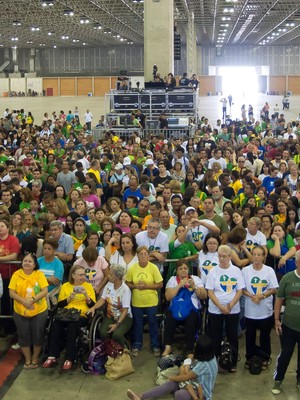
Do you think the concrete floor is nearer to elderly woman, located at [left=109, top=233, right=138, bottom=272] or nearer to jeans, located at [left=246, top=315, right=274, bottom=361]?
jeans, located at [left=246, top=315, right=274, bottom=361]

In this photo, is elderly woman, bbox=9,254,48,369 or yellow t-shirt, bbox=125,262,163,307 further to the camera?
yellow t-shirt, bbox=125,262,163,307

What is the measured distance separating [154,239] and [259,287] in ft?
5.30

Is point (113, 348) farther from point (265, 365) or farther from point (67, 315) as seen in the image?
point (265, 365)

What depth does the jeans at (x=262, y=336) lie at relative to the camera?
6664mm

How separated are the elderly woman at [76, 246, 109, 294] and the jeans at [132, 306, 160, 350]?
536 millimetres

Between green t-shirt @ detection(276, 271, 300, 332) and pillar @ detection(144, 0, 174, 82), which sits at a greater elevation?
pillar @ detection(144, 0, 174, 82)

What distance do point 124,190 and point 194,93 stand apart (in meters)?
12.6

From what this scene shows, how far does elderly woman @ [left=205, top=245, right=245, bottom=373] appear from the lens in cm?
665

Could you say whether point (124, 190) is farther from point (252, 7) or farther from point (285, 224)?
point (252, 7)

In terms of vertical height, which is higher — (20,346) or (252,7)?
(252,7)

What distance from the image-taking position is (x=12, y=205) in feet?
32.7

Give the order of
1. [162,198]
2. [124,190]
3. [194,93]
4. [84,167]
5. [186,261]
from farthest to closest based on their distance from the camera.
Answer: [194,93] < [84,167] < [124,190] < [162,198] < [186,261]

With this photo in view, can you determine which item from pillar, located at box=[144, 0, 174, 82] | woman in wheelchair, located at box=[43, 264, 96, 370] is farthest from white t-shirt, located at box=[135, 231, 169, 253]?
pillar, located at box=[144, 0, 174, 82]

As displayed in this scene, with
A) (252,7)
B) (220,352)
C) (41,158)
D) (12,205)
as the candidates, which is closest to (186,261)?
(220,352)
